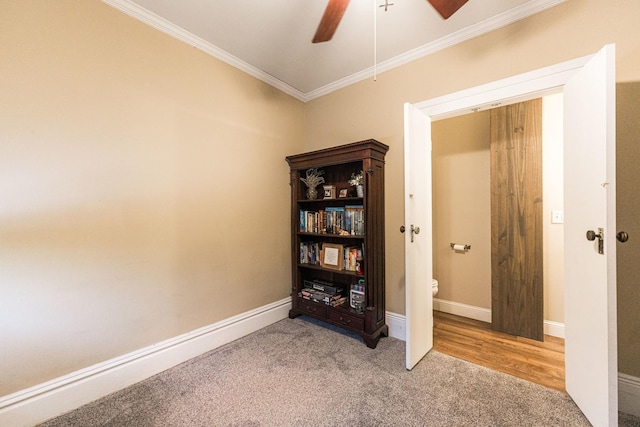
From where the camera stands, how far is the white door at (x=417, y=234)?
1846 millimetres

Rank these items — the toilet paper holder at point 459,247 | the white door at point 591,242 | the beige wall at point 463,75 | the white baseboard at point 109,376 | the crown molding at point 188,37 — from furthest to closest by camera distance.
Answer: the toilet paper holder at point 459,247
the crown molding at point 188,37
the beige wall at point 463,75
the white baseboard at point 109,376
the white door at point 591,242

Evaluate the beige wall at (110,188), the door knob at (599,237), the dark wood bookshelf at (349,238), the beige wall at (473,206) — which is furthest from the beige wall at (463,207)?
the beige wall at (110,188)

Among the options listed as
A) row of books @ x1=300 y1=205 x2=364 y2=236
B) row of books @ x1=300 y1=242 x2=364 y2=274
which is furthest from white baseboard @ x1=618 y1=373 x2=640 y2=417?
row of books @ x1=300 y1=205 x2=364 y2=236

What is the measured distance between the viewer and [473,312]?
2.76 metres

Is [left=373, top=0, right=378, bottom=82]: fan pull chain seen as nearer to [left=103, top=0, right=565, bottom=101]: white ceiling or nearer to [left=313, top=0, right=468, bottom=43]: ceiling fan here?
[left=103, top=0, right=565, bottom=101]: white ceiling

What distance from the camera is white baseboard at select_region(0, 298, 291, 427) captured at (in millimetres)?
1377

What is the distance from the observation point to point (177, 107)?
6.59 feet

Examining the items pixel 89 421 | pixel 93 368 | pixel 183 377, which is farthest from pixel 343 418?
pixel 93 368

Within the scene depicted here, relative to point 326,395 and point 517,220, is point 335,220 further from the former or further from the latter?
point 517,220

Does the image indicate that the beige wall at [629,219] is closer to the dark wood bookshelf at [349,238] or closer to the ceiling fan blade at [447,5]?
the ceiling fan blade at [447,5]

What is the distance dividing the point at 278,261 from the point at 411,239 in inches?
58.2

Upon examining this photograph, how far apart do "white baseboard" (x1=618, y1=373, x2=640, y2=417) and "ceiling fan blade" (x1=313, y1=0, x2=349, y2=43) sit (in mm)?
2605

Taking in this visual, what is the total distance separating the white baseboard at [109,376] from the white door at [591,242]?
2.37m

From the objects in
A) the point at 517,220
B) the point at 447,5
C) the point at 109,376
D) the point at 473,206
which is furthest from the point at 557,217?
the point at 109,376
